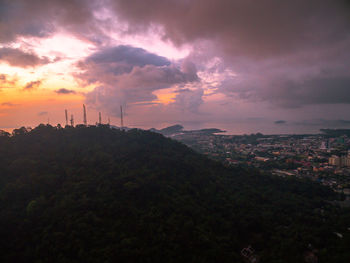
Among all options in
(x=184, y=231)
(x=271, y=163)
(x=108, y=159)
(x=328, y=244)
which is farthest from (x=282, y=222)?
(x=271, y=163)

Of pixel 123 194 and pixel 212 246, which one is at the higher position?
pixel 123 194

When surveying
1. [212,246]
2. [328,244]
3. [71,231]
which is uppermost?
[71,231]

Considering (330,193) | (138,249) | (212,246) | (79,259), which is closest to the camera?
(79,259)

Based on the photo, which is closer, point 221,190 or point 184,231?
point 184,231

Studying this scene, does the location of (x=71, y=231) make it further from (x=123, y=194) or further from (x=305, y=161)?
(x=305, y=161)

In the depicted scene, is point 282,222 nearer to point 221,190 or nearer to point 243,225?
point 243,225

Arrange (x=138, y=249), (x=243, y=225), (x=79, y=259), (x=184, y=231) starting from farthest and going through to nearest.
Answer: (x=243, y=225), (x=184, y=231), (x=138, y=249), (x=79, y=259)
